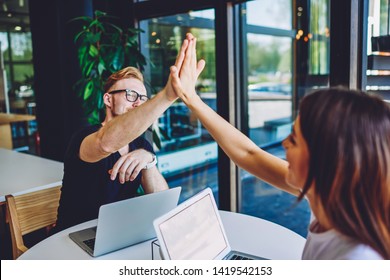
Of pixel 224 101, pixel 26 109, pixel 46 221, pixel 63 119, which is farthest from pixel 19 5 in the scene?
pixel 46 221

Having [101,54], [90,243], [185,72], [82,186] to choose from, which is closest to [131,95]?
[82,186]

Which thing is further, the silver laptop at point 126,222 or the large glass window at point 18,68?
the large glass window at point 18,68

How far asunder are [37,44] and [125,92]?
2.67 m

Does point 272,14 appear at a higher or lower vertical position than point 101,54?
higher

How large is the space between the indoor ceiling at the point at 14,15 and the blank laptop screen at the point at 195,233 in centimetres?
635

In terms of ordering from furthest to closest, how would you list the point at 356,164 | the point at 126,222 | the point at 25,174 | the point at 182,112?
the point at 182,112 < the point at 25,174 < the point at 126,222 < the point at 356,164

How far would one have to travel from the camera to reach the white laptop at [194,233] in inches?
47.6

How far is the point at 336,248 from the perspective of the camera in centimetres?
98

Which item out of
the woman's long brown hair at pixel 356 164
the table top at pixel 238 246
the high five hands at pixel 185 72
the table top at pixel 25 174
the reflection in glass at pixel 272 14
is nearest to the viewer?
the woman's long brown hair at pixel 356 164

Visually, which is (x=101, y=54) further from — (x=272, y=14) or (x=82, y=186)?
(x=272, y=14)

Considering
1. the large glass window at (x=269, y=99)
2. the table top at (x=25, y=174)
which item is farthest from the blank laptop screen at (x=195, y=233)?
the table top at (x=25, y=174)

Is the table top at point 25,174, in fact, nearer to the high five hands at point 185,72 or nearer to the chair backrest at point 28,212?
the chair backrest at point 28,212

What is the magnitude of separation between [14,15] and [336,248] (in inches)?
279

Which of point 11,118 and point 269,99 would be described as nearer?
point 269,99
